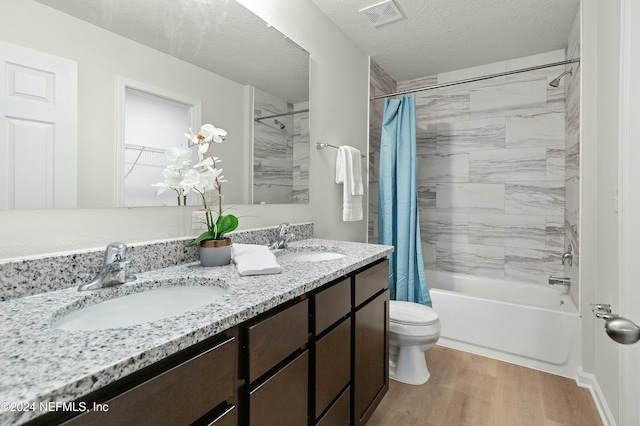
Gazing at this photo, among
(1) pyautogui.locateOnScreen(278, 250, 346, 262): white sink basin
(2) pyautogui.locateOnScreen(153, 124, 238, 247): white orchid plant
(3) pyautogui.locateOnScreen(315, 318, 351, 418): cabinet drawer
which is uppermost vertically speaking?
(2) pyautogui.locateOnScreen(153, 124, 238, 247): white orchid plant

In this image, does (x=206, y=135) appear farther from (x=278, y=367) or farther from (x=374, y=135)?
(x=374, y=135)

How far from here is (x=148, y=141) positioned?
3.71 ft

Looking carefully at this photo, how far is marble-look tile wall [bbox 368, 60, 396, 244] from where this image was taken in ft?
8.93

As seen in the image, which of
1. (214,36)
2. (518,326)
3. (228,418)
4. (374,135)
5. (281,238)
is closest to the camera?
(228,418)

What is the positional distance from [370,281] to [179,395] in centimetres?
98

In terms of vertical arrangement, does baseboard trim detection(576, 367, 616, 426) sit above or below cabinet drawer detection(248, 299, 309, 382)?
below

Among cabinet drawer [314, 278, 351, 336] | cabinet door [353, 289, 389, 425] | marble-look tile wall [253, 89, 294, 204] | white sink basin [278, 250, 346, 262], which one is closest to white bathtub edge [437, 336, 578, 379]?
cabinet door [353, 289, 389, 425]

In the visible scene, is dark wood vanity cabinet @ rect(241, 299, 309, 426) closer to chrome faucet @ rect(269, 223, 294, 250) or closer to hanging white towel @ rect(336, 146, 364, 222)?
chrome faucet @ rect(269, 223, 294, 250)

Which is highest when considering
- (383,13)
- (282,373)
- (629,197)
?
(383,13)

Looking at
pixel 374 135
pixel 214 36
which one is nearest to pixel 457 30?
pixel 374 135

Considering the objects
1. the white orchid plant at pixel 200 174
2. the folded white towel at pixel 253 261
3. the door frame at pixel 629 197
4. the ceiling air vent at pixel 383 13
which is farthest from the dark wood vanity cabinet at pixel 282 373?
the ceiling air vent at pixel 383 13

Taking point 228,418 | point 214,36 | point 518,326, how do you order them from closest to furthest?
point 228,418 → point 214,36 → point 518,326

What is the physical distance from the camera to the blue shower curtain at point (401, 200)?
8.28 ft

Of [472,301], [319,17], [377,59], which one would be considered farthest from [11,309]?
Result: [377,59]
